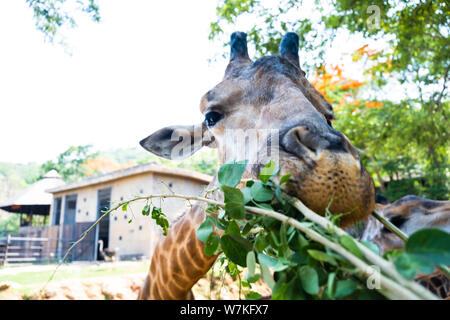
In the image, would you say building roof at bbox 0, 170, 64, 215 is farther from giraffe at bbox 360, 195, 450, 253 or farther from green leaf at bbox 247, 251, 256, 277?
green leaf at bbox 247, 251, 256, 277

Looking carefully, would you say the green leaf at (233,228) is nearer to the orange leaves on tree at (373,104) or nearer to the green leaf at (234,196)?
the green leaf at (234,196)

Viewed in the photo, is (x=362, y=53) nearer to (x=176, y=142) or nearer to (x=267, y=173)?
(x=176, y=142)

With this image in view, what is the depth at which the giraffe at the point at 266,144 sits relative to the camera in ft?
4.88

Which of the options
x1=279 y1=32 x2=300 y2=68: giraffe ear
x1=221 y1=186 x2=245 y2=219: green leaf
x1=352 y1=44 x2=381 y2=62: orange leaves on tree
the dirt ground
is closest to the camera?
→ x1=221 y1=186 x2=245 y2=219: green leaf

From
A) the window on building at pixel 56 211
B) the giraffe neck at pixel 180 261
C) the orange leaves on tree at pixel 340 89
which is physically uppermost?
the orange leaves on tree at pixel 340 89

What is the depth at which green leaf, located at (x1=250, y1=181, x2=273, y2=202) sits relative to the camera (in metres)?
1.20

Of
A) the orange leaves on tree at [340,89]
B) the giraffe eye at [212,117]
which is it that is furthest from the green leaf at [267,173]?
the orange leaves on tree at [340,89]

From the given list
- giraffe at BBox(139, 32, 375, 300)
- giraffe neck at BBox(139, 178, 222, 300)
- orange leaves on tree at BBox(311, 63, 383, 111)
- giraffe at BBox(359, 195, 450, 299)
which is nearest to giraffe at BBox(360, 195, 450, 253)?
giraffe at BBox(359, 195, 450, 299)

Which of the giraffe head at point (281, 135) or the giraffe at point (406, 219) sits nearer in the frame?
the giraffe head at point (281, 135)

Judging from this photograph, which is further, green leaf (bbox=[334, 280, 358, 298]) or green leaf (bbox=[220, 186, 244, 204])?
green leaf (bbox=[220, 186, 244, 204])

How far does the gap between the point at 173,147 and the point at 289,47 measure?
153 centimetres

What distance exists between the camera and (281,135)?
1.71m

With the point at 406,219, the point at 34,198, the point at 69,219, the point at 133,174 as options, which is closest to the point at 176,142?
the point at 406,219

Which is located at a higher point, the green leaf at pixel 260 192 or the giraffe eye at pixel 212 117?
the giraffe eye at pixel 212 117
